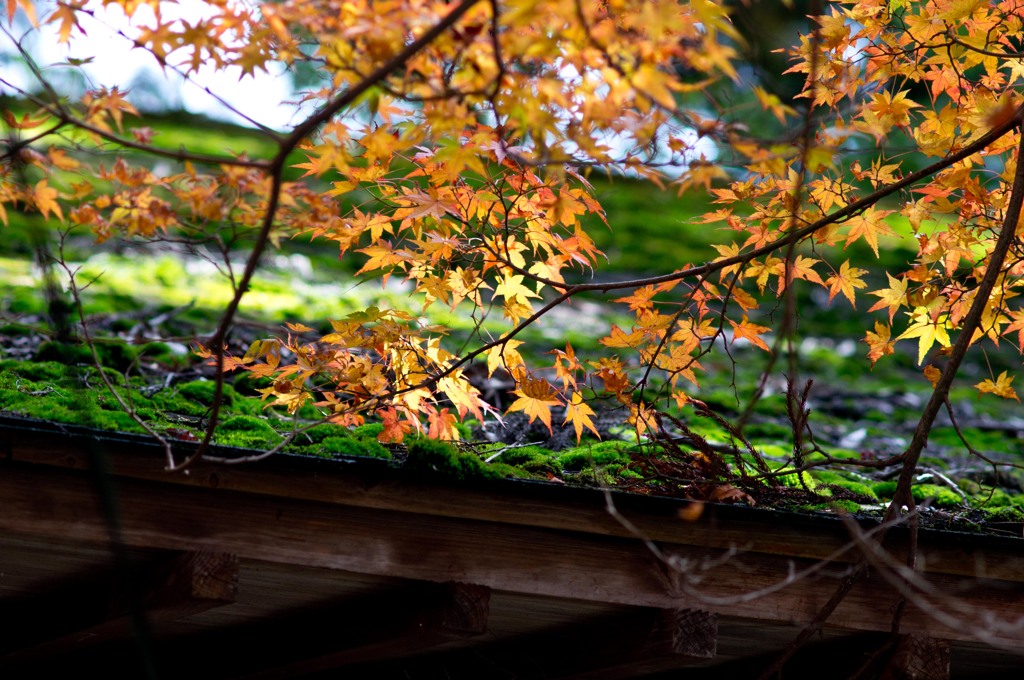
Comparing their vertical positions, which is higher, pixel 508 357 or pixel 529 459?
pixel 508 357

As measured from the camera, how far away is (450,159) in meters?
1.62

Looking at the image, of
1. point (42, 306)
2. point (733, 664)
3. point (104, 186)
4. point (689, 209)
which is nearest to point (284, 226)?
point (733, 664)

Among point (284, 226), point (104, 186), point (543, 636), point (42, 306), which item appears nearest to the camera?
point (284, 226)

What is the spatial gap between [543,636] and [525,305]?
94 centimetres

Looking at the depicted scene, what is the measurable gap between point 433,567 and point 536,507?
0.27m

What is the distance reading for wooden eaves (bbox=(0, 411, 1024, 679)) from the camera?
176 cm

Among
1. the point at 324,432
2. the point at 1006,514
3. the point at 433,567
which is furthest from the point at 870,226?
the point at 324,432

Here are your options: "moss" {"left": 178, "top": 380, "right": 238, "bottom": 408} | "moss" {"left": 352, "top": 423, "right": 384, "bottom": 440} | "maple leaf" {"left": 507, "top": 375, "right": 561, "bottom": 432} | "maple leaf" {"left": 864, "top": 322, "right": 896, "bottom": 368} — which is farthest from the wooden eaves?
"moss" {"left": 178, "top": 380, "right": 238, "bottom": 408}

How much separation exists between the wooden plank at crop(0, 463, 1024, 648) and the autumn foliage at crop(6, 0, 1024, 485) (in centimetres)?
30

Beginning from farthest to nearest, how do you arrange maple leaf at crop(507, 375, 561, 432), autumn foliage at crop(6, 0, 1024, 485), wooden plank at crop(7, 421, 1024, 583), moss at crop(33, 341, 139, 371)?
1. moss at crop(33, 341, 139, 371)
2. maple leaf at crop(507, 375, 561, 432)
3. wooden plank at crop(7, 421, 1024, 583)
4. autumn foliage at crop(6, 0, 1024, 485)

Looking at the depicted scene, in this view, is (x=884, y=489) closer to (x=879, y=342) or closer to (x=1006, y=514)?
(x=1006, y=514)

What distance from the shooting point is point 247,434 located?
6.99 ft

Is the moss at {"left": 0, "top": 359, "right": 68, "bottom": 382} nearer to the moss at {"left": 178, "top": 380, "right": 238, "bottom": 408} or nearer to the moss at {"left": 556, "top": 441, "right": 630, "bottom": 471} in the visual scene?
the moss at {"left": 178, "top": 380, "right": 238, "bottom": 408}

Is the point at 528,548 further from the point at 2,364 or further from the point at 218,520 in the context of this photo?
the point at 2,364
